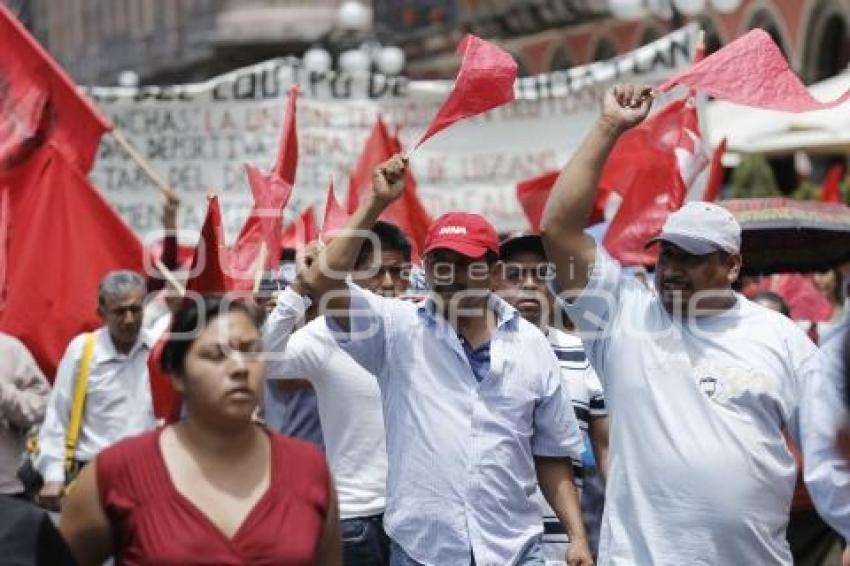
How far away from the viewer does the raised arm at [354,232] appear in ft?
20.1

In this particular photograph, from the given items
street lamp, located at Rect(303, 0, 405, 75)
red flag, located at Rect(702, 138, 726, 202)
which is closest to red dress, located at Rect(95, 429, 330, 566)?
red flag, located at Rect(702, 138, 726, 202)

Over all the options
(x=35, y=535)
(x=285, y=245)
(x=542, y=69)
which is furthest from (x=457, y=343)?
(x=542, y=69)

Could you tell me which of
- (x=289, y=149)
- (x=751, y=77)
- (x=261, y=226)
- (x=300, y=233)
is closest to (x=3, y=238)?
(x=300, y=233)

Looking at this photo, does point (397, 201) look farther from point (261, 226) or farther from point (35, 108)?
point (261, 226)

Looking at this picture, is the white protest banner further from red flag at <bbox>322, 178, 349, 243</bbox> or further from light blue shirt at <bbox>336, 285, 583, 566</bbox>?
light blue shirt at <bbox>336, 285, 583, 566</bbox>

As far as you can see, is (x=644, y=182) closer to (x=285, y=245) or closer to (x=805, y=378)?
(x=285, y=245)

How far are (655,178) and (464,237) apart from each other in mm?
3707

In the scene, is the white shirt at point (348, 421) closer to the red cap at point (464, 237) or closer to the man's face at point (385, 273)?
the man's face at point (385, 273)

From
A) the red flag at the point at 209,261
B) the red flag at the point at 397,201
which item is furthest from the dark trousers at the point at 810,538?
the red flag at the point at 209,261

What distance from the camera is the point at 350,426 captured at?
775cm

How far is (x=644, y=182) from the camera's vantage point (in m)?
10.4

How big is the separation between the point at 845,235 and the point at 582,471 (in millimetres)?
1990

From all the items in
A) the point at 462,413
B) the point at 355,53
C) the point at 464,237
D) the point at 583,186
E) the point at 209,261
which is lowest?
the point at 355,53

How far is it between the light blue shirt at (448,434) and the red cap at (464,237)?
0.63 ft
